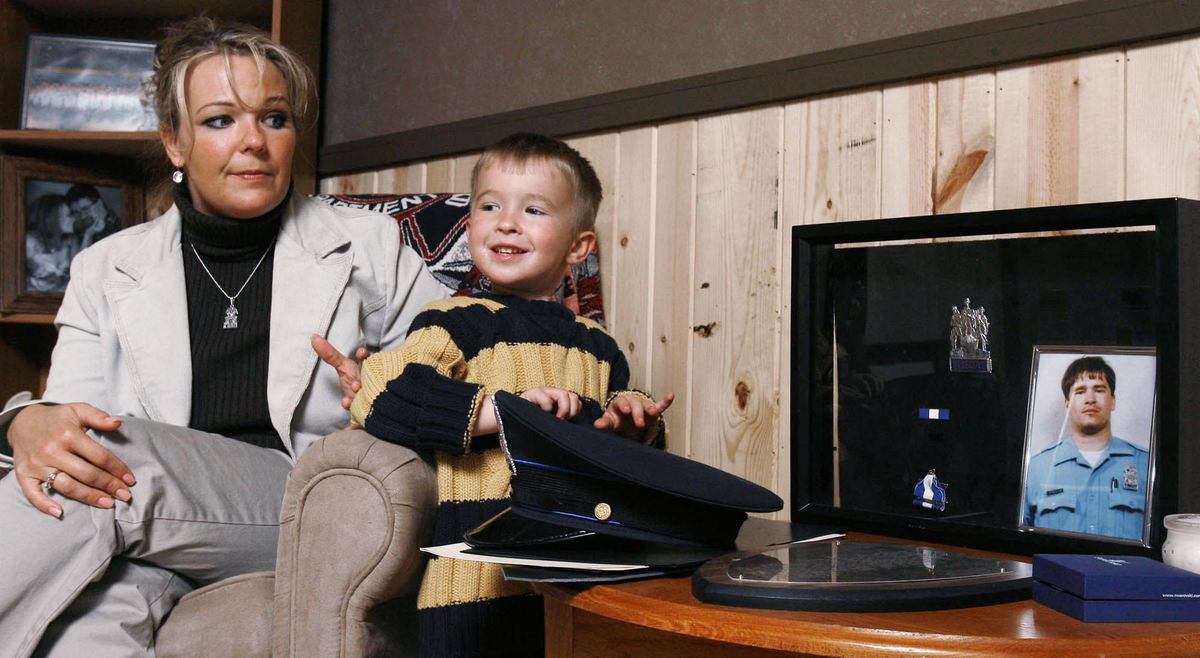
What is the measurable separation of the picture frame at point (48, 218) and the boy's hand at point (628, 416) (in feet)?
5.79

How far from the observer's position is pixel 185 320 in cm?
157

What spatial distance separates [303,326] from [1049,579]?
3.89 ft

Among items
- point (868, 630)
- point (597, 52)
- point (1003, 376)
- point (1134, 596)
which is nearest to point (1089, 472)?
point (1003, 376)

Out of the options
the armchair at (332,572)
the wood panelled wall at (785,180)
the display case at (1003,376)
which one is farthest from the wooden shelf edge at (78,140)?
the display case at (1003,376)

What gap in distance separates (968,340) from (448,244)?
3.40 ft

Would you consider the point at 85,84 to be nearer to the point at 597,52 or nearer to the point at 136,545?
the point at 597,52

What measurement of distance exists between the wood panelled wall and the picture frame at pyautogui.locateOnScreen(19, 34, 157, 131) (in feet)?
4.21

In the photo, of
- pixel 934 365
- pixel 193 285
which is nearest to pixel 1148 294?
pixel 934 365

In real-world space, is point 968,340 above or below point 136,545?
above

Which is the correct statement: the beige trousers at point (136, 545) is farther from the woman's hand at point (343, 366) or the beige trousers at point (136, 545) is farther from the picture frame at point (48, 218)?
the picture frame at point (48, 218)

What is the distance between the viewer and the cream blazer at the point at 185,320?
1532 mm

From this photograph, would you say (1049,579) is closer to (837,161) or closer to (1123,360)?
(1123,360)

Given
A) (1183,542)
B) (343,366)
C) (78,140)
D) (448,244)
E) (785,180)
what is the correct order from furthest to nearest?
(78,140) → (448,244) → (785,180) → (343,366) → (1183,542)

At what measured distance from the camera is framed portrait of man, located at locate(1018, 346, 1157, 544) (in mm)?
938
